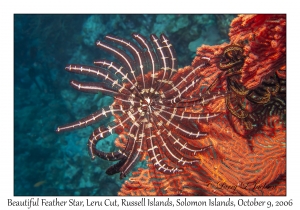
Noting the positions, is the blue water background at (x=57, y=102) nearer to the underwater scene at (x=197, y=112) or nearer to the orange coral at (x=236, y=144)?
the underwater scene at (x=197, y=112)

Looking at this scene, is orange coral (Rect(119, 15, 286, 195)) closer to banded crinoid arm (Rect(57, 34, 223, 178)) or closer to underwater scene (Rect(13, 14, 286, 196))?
A: underwater scene (Rect(13, 14, 286, 196))

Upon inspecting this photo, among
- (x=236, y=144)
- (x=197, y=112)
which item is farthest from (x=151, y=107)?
(x=236, y=144)

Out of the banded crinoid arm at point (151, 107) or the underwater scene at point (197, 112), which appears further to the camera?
the banded crinoid arm at point (151, 107)

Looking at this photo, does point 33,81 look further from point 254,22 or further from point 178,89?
point 254,22

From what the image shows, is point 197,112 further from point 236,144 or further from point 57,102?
point 57,102

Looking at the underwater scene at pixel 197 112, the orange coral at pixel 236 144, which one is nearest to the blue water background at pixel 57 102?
the underwater scene at pixel 197 112

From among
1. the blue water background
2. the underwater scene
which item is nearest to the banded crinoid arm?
the underwater scene
